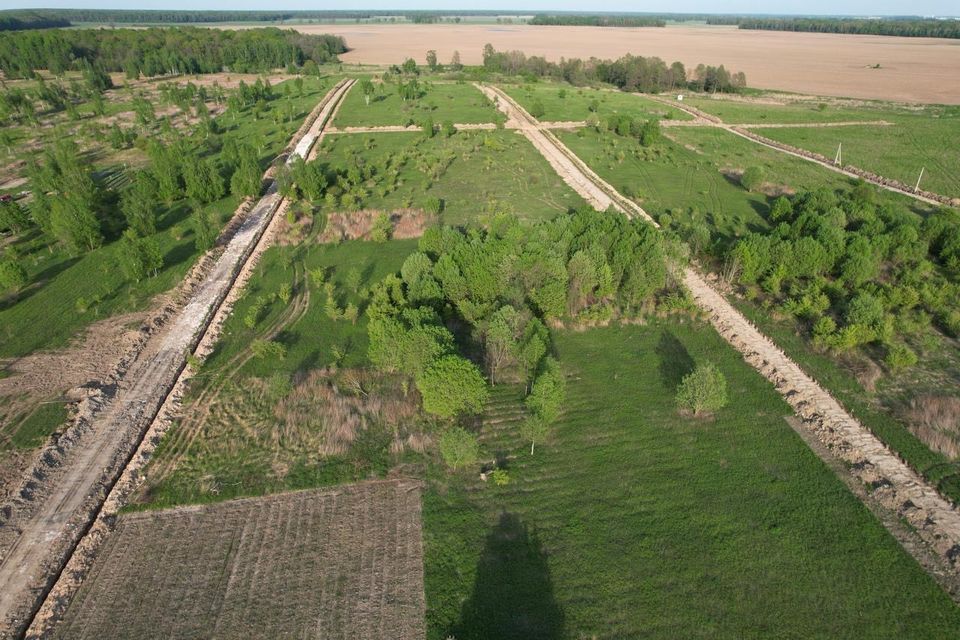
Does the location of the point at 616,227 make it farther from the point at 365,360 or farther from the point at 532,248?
the point at 365,360

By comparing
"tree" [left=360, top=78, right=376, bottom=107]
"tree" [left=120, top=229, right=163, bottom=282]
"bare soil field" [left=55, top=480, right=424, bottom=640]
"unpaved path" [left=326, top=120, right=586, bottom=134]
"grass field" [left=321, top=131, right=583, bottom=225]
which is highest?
"tree" [left=360, top=78, right=376, bottom=107]

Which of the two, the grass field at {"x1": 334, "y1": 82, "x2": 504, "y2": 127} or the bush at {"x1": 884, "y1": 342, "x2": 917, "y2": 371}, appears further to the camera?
the grass field at {"x1": 334, "y1": 82, "x2": 504, "y2": 127}

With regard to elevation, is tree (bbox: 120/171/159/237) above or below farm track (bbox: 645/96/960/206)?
below

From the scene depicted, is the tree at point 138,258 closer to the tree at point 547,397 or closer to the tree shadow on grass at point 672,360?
the tree at point 547,397

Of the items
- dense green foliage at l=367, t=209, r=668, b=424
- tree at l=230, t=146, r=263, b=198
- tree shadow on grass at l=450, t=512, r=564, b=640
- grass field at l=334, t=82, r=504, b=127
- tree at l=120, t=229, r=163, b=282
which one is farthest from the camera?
grass field at l=334, t=82, r=504, b=127

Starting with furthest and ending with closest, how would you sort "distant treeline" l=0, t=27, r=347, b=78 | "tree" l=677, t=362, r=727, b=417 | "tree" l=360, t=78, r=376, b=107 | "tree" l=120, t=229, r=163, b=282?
"distant treeline" l=0, t=27, r=347, b=78 → "tree" l=360, t=78, r=376, b=107 → "tree" l=120, t=229, r=163, b=282 → "tree" l=677, t=362, r=727, b=417

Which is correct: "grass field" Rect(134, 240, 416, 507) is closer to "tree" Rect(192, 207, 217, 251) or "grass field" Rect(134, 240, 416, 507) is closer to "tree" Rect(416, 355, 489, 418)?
"tree" Rect(416, 355, 489, 418)

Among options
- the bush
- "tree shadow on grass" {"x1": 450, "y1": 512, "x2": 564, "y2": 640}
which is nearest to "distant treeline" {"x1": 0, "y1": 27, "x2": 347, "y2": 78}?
"tree shadow on grass" {"x1": 450, "y1": 512, "x2": 564, "y2": 640}

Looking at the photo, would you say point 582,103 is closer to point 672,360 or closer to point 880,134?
point 880,134
